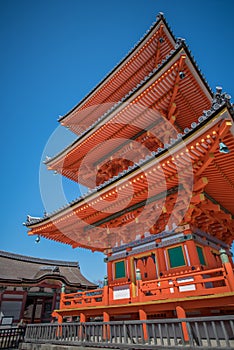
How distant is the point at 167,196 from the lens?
26.8 ft

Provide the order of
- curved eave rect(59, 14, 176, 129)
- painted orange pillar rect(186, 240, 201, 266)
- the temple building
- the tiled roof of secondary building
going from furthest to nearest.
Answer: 1. the tiled roof of secondary building
2. the temple building
3. curved eave rect(59, 14, 176, 129)
4. painted orange pillar rect(186, 240, 201, 266)

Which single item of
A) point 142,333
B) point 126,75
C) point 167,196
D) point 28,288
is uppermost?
point 126,75

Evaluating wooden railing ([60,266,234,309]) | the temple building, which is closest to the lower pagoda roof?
wooden railing ([60,266,234,309])

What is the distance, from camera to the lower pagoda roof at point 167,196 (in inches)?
243

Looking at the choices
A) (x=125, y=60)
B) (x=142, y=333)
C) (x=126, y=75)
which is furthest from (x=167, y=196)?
(x=125, y=60)

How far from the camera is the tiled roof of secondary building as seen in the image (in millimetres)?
19011

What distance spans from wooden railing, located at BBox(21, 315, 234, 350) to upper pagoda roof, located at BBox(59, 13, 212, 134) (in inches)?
436

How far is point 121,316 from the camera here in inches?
361

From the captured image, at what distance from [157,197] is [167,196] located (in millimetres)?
418

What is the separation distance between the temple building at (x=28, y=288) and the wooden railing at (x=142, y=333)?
7213 mm

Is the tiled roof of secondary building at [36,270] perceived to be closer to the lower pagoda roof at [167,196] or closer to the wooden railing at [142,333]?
the lower pagoda roof at [167,196]

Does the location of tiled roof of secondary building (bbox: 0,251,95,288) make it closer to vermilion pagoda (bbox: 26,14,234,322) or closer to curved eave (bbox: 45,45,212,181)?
vermilion pagoda (bbox: 26,14,234,322)

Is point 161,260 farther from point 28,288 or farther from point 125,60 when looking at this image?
point 28,288

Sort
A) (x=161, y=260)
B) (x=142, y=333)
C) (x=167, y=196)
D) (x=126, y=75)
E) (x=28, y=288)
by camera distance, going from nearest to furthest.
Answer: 1. (x=142, y=333)
2. (x=167, y=196)
3. (x=161, y=260)
4. (x=126, y=75)
5. (x=28, y=288)
